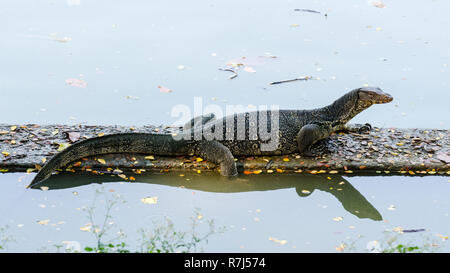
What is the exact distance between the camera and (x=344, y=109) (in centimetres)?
719

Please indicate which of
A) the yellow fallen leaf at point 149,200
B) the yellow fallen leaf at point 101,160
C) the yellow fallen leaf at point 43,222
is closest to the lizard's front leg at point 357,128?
the yellow fallen leaf at point 149,200

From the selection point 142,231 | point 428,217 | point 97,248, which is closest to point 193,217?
point 142,231

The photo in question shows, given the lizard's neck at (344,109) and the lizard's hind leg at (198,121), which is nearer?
the lizard's neck at (344,109)

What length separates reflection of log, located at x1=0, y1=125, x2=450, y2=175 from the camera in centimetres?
665

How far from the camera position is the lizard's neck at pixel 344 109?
23.4 feet

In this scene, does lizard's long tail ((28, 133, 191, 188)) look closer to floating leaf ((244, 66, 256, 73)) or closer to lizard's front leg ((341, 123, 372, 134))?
lizard's front leg ((341, 123, 372, 134))

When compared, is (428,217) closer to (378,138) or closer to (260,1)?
(378,138)

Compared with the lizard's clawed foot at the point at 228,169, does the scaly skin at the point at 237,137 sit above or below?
above

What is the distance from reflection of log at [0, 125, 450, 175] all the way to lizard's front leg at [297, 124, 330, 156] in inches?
4.1

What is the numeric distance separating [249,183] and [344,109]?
160 cm

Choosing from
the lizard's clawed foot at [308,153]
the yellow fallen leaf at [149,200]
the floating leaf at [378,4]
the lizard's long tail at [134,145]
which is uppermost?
the floating leaf at [378,4]

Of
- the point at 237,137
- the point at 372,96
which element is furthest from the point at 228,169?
the point at 372,96

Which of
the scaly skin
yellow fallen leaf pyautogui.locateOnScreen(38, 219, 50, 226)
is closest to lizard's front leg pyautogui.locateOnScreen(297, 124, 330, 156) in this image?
the scaly skin

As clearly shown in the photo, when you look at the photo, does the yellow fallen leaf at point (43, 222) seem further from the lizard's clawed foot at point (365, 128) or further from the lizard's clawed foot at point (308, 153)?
the lizard's clawed foot at point (365, 128)
